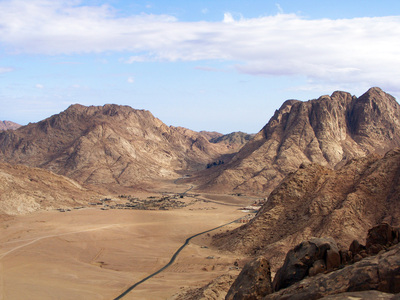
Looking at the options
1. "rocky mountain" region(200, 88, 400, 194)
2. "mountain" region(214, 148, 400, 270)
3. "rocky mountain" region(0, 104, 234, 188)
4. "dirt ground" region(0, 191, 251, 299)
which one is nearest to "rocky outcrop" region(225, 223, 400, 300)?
"dirt ground" region(0, 191, 251, 299)

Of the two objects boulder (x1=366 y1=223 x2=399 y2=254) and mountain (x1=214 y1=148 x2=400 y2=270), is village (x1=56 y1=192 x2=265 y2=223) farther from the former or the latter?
boulder (x1=366 y1=223 x2=399 y2=254)

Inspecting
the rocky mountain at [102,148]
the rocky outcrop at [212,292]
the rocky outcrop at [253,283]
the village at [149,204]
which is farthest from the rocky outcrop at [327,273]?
the rocky mountain at [102,148]

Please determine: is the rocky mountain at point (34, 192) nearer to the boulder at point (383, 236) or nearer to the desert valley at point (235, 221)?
the desert valley at point (235, 221)

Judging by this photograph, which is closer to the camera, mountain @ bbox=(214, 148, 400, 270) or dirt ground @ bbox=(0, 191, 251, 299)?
dirt ground @ bbox=(0, 191, 251, 299)

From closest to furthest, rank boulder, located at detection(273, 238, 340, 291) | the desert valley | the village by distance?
boulder, located at detection(273, 238, 340, 291)
the desert valley
the village

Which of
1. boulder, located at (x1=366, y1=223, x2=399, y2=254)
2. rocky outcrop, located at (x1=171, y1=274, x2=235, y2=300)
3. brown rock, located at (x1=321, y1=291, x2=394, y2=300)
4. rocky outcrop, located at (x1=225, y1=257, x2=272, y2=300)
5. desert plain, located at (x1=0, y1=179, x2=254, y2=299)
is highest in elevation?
boulder, located at (x1=366, y1=223, x2=399, y2=254)

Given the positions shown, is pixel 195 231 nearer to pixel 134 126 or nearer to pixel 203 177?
pixel 203 177
